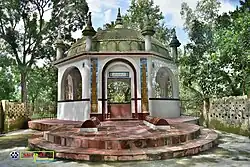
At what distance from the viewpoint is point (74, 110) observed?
11039 mm

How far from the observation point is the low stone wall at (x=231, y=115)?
801 cm

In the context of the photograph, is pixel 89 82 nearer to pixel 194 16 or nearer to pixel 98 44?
pixel 98 44

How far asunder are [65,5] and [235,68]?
15.2 m

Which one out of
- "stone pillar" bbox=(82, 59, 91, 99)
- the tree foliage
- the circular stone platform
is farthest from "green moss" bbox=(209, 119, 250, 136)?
"stone pillar" bbox=(82, 59, 91, 99)

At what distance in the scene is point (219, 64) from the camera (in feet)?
36.1

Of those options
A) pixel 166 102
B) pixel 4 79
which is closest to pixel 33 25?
pixel 4 79

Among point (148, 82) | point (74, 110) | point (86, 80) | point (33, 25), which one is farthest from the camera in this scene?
point (33, 25)

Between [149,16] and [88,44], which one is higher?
[149,16]

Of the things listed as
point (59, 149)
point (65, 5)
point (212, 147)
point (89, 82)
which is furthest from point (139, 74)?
point (65, 5)

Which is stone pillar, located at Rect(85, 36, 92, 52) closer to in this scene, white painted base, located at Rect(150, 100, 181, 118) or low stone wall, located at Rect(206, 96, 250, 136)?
white painted base, located at Rect(150, 100, 181, 118)

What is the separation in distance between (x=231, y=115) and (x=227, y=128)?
2.27 feet

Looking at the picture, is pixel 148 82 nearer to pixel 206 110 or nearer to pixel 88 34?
pixel 206 110

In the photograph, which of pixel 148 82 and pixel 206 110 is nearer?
pixel 148 82

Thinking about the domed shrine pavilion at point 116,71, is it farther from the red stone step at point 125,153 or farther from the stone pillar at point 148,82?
the red stone step at point 125,153
